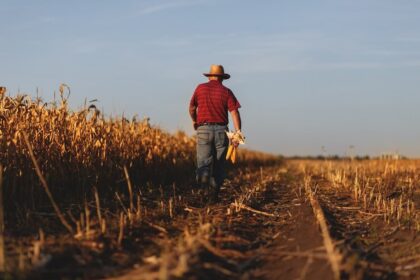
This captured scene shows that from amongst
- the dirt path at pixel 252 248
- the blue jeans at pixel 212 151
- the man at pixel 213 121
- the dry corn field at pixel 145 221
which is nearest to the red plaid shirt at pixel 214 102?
the man at pixel 213 121

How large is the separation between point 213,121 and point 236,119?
46cm

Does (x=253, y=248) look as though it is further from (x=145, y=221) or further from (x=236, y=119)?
(x=236, y=119)

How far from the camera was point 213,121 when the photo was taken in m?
10.0

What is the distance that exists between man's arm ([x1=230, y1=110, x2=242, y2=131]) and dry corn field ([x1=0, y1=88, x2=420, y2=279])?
135cm

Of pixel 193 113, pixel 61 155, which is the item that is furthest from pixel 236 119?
pixel 61 155

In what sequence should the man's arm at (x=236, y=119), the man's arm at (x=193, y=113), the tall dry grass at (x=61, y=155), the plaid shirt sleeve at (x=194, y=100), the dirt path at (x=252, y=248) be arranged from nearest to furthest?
the dirt path at (x=252, y=248), the tall dry grass at (x=61, y=155), the man's arm at (x=236, y=119), the plaid shirt sleeve at (x=194, y=100), the man's arm at (x=193, y=113)

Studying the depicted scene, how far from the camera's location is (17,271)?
448 cm

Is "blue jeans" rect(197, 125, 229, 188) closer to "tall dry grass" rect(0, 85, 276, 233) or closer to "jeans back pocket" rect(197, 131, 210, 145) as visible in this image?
"jeans back pocket" rect(197, 131, 210, 145)

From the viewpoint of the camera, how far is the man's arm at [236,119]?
33.3 feet

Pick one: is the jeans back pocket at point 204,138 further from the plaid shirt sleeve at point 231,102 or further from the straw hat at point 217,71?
the straw hat at point 217,71

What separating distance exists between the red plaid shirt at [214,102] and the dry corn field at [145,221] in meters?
1.53

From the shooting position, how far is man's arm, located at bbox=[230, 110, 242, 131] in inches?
400

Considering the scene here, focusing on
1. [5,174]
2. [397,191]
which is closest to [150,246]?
[5,174]

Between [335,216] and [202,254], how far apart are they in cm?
385
